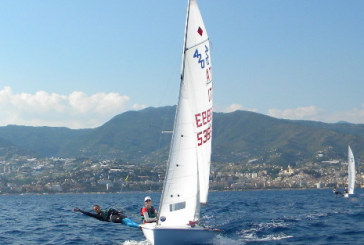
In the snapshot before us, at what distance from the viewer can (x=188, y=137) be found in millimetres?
27547

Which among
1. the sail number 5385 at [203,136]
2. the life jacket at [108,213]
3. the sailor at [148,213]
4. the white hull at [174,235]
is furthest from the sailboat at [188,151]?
the life jacket at [108,213]

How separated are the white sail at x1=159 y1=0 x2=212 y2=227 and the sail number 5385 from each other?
1.02ft

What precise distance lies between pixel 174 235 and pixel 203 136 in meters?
6.55

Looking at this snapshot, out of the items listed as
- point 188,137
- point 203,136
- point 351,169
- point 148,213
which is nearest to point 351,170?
point 351,169

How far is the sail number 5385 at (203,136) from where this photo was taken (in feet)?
95.9

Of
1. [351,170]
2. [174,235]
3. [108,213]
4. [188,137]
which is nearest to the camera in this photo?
[174,235]

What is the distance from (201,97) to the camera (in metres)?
28.9

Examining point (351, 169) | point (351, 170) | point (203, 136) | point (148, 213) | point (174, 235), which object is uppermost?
point (351, 169)

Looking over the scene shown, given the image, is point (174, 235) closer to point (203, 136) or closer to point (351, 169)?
point (203, 136)

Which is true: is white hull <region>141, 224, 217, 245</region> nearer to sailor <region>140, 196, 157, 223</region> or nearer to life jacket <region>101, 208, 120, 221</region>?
sailor <region>140, 196, 157, 223</region>

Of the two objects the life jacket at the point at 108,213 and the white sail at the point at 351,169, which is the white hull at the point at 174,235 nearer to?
the life jacket at the point at 108,213

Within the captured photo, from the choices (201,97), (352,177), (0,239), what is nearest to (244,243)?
(201,97)

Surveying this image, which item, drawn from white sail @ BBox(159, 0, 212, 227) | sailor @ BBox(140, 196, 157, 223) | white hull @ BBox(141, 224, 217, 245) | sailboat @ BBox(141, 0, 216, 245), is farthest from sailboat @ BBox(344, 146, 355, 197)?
white hull @ BBox(141, 224, 217, 245)

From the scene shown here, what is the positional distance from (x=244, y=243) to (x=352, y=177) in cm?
6448
